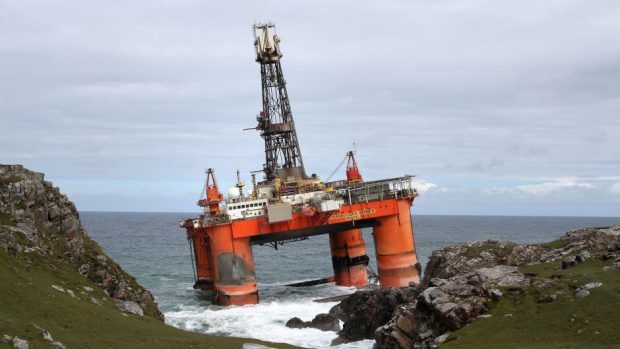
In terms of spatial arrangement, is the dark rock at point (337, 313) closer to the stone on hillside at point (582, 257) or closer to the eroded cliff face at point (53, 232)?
the eroded cliff face at point (53, 232)

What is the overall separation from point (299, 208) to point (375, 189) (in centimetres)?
1044

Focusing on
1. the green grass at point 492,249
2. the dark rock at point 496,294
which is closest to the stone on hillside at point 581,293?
the dark rock at point 496,294

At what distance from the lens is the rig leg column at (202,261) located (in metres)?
82.4

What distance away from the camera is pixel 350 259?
3359 inches

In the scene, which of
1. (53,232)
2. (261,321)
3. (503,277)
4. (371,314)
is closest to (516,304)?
(503,277)

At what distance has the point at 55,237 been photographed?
52.6 m

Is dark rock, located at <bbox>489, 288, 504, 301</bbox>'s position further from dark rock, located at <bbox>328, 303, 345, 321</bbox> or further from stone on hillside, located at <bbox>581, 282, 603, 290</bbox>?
dark rock, located at <bbox>328, 303, 345, 321</bbox>

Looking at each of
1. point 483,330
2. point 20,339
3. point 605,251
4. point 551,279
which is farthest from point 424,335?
point 20,339

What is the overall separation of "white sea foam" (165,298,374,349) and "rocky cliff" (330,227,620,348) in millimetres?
2848

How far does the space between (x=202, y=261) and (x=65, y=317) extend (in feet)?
158

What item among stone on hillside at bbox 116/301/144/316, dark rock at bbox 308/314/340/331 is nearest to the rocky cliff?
dark rock at bbox 308/314/340/331

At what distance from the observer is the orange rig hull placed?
71.4 meters

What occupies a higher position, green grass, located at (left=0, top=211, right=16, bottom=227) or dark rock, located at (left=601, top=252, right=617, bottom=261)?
green grass, located at (left=0, top=211, right=16, bottom=227)

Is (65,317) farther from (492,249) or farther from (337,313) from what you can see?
(492,249)
